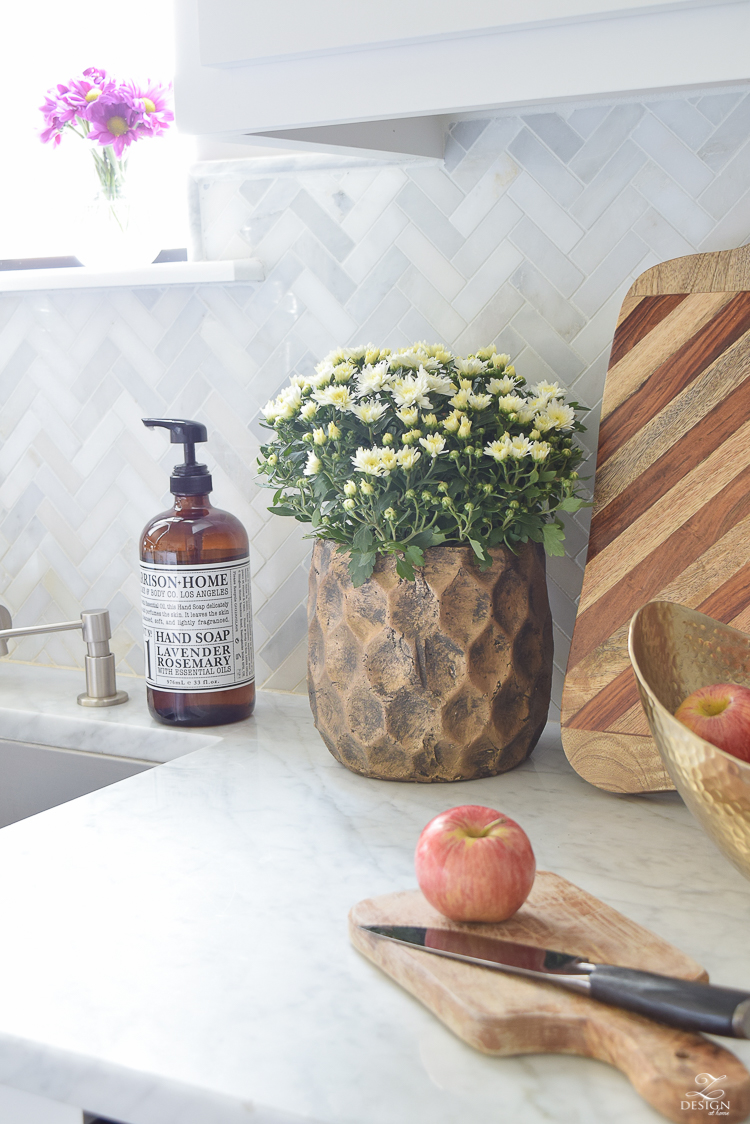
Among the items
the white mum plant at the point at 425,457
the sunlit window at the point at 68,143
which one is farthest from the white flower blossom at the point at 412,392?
the sunlit window at the point at 68,143

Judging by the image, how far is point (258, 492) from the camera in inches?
50.5

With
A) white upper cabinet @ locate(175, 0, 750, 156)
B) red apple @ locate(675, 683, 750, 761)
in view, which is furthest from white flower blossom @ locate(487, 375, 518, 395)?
red apple @ locate(675, 683, 750, 761)

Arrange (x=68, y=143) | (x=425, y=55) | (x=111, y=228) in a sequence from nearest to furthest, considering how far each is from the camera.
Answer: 1. (x=425, y=55)
2. (x=111, y=228)
3. (x=68, y=143)

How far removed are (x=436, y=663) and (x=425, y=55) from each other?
507 millimetres

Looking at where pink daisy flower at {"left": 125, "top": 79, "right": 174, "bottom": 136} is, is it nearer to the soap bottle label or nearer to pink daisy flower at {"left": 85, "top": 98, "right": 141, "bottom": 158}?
pink daisy flower at {"left": 85, "top": 98, "right": 141, "bottom": 158}

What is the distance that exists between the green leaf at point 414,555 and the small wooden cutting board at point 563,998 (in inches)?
11.6

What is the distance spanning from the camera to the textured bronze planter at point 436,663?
90 centimetres


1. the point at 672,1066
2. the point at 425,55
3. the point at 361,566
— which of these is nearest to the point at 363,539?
the point at 361,566

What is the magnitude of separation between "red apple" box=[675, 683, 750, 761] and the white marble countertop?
0.43 feet

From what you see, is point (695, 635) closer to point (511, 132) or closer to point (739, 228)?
point (739, 228)

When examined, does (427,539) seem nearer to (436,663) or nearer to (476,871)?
(436,663)

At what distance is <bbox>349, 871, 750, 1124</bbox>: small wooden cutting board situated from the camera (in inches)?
18.9

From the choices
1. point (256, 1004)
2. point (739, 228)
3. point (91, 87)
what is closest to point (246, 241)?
point (91, 87)

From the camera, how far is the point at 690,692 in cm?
78
